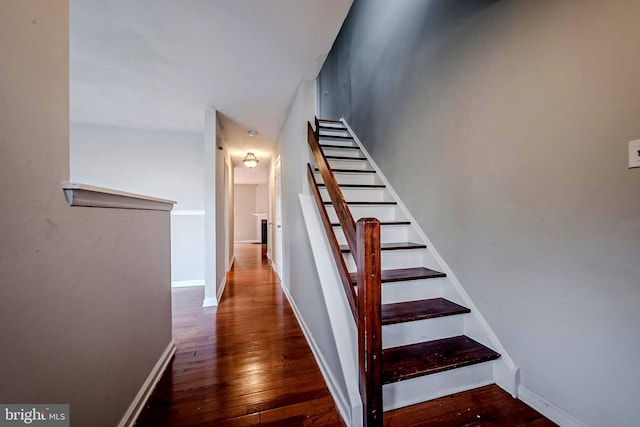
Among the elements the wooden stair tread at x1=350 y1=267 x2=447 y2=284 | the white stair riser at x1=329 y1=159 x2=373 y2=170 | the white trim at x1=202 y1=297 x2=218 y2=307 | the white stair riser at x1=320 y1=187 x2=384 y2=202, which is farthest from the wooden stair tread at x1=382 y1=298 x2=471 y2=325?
the white trim at x1=202 y1=297 x2=218 y2=307

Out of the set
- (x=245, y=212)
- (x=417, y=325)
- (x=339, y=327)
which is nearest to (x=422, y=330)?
(x=417, y=325)

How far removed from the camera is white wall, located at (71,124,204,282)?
3.54 metres

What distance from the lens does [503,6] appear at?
1.46 meters

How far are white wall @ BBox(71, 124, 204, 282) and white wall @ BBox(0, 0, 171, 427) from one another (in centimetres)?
286

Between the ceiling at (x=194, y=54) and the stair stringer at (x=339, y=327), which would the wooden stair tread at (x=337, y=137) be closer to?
the ceiling at (x=194, y=54)

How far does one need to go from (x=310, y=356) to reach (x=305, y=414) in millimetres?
561

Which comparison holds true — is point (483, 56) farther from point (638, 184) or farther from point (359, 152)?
point (359, 152)

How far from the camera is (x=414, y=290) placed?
1868 mm

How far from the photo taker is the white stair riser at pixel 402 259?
6.75ft

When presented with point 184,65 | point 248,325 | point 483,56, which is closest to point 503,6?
point 483,56

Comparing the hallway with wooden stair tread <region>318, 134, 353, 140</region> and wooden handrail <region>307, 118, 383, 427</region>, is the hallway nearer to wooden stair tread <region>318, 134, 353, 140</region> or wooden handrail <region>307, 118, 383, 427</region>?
wooden handrail <region>307, 118, 383, 427</region>

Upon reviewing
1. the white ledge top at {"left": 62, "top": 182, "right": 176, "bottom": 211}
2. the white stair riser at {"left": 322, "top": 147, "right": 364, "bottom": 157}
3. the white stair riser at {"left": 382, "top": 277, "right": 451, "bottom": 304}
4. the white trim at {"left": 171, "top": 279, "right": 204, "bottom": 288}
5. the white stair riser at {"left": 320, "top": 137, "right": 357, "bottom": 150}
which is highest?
the white stair riser at {"left": 320, "top": 137, "right": 357, "bottom": 150}

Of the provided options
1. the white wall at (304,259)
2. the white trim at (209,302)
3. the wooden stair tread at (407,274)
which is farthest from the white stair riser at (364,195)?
the white trim at (209,302)

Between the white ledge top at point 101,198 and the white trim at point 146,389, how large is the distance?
102 centimetres
